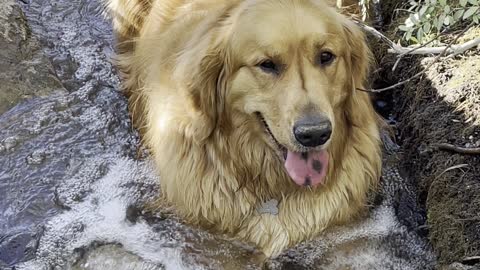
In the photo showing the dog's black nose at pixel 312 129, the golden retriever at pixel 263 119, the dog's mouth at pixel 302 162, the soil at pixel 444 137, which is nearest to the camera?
the dog's black nose at pixel 312 129

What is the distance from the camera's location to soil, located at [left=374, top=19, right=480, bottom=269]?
12.0ft

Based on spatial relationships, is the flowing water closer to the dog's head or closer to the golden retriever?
the golden retriever

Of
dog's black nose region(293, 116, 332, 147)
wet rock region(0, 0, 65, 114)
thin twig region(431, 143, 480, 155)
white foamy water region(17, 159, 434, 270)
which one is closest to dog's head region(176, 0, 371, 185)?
dog's black nose region(293, 116, 332, 147)

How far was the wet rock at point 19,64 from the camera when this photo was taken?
483 cm

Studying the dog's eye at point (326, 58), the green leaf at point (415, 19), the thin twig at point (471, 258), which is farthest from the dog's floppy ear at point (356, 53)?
the thin twig at point (471, 258)

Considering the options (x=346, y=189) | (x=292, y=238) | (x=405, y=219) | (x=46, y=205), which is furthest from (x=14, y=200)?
(x=405, y=219)

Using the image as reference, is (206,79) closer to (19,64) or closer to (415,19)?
(415,19)

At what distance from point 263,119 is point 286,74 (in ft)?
0.85

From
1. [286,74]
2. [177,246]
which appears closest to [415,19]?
[286,74]

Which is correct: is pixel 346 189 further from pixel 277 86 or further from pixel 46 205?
pixel 46 205

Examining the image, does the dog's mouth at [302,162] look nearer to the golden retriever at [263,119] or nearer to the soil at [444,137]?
the golden retriever at [263,119]

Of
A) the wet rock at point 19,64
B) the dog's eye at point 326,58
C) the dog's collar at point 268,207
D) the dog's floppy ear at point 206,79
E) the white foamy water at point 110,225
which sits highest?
the dog's eye at point 326,58

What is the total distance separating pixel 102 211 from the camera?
4168 mm

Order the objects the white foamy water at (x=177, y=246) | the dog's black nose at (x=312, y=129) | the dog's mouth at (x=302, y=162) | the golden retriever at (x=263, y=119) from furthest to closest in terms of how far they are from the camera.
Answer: the white foamy water at (x=177, y=246) → the dog's mouth at (x=302, y=162) → the golden retriever at (x=263, y=119) → the dog's black nose at (x=312, y=129)
